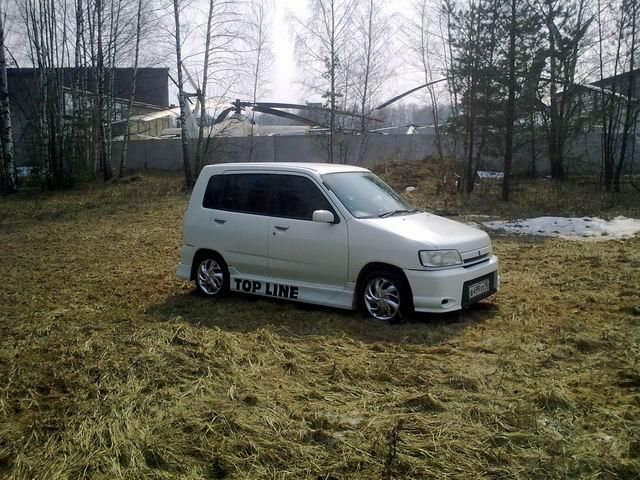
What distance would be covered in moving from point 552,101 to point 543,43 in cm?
289

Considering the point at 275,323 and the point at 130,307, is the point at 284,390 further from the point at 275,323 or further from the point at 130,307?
the point at 130,307

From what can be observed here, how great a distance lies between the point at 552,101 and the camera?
67.1 feet

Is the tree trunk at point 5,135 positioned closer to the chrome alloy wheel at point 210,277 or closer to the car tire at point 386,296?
the chrome alloy wheel at point 210,277

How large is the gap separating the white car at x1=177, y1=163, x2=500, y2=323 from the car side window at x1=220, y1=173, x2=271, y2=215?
13mm

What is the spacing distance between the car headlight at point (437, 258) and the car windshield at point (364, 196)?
0.87 meters

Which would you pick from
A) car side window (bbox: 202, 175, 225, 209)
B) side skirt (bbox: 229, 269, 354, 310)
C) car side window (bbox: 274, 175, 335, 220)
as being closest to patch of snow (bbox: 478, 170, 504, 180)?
car side window (bbox: 202, 175, 225, 209)

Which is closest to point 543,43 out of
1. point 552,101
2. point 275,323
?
point 552,101

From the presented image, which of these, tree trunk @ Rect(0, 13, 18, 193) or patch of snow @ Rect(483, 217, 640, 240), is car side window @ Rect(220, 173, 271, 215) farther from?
tree trunk @ Rect(0, 13, 18, 193)

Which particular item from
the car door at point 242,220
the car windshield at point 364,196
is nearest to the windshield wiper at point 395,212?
the car windshield at point 364,196

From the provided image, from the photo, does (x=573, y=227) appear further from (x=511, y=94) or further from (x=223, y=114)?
(x=223, y=114)

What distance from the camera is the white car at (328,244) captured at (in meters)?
5.84

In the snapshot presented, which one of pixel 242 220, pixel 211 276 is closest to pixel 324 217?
pixel 242 220

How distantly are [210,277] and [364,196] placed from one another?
89.0 inches

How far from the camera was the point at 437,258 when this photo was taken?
577 cm
